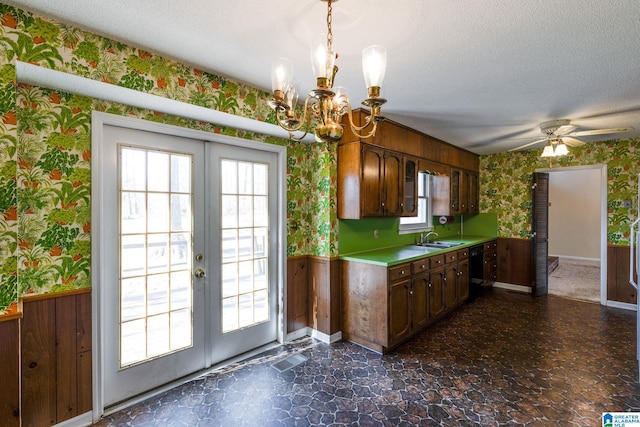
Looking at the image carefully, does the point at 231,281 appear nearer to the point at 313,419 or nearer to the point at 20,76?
the point at 313,419

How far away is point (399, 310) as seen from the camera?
302cm

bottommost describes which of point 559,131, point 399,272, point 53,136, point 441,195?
point 399,272

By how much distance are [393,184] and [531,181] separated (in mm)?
3023

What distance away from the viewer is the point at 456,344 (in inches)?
123

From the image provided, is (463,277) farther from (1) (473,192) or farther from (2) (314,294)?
(2) (314,294)

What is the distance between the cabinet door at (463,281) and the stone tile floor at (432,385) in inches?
25.6

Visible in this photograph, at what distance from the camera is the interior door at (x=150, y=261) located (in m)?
2.16

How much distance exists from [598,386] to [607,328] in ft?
5.42

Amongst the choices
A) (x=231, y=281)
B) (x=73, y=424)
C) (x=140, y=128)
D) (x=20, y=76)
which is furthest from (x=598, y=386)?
(x=20, y=76)

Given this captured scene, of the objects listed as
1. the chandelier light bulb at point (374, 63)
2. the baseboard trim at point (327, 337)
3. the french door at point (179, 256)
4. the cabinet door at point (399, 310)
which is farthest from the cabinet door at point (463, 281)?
the chandelier light bulb at point (374, 63)

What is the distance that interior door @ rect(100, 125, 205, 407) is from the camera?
216 cm

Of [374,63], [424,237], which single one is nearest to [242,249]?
[374,63]

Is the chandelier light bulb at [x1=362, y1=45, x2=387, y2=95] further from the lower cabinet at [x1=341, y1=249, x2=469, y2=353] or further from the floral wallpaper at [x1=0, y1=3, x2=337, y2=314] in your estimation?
the lower cabinet at [x1=341, y1=249, x2=469, y2=353]

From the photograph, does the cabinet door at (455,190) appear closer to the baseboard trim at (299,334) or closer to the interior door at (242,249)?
the baseboard trim at (299,334)
